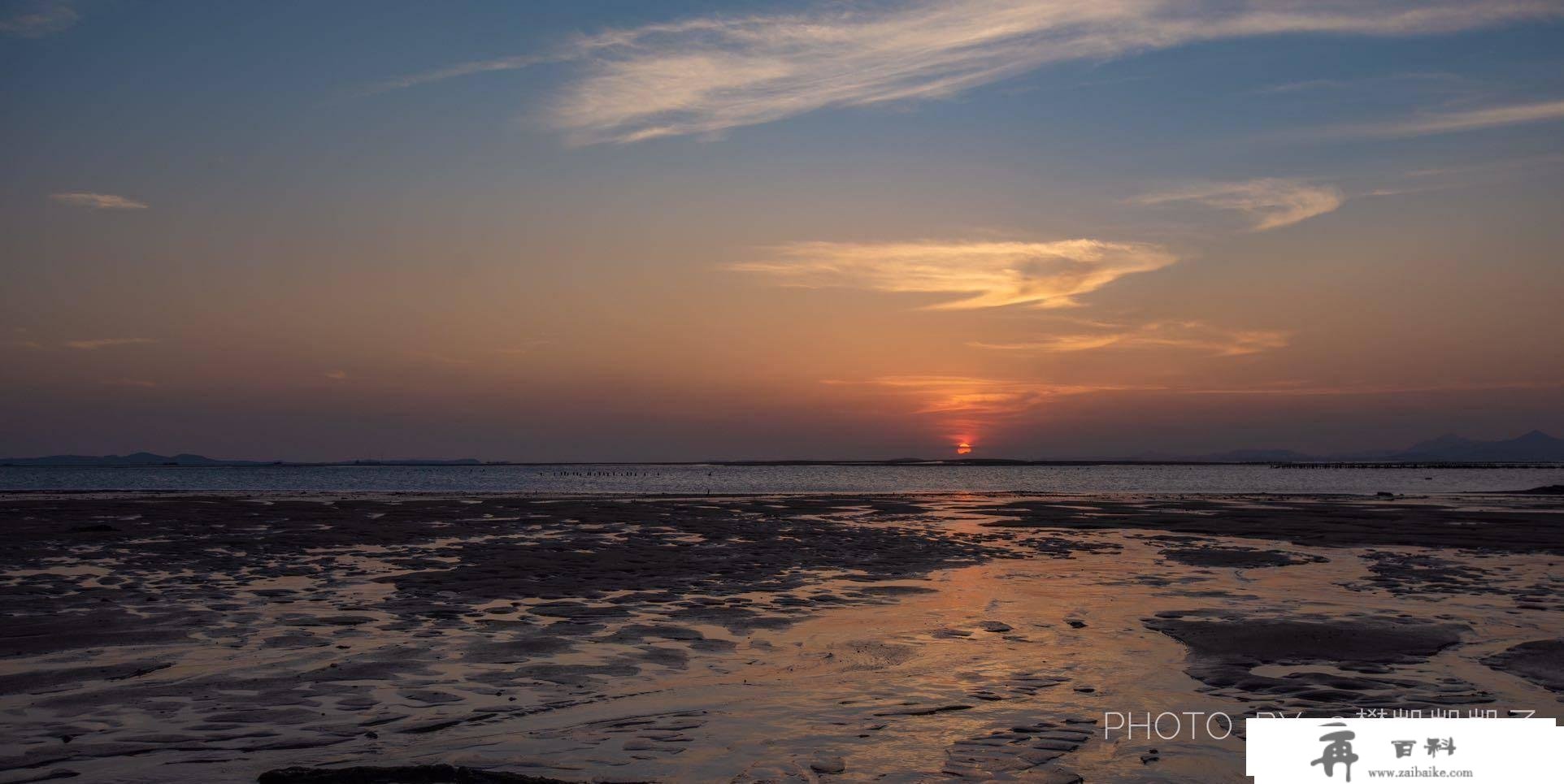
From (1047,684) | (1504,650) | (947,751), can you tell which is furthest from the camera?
(1504,650)

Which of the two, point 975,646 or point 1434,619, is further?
point 1434,619

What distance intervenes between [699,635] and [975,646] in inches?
146

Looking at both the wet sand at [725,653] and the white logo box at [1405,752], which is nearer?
the white logo box at [1405,752]

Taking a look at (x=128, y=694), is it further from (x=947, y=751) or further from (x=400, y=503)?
(x=400, y=503)

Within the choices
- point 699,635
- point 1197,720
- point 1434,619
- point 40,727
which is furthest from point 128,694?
point 1434,619

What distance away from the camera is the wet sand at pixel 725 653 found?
795 centimetres

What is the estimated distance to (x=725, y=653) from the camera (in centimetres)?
1227

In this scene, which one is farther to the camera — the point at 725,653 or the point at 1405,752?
the point at 725,653

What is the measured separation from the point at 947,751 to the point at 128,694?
8.04 metres

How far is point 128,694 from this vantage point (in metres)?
9.82

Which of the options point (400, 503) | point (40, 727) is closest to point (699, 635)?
point (40, 727)

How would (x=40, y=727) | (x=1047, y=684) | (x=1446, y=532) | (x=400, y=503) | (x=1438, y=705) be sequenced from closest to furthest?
(x=40, y=727)
(x=1438, y=705)
(x=1047, y=684)
(x=1446, y=532)
(x=400, y=503)

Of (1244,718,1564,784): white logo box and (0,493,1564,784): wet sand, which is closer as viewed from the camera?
(1244,718,1564,784): white logo box

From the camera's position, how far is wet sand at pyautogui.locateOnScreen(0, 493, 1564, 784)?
7949 millimetres
